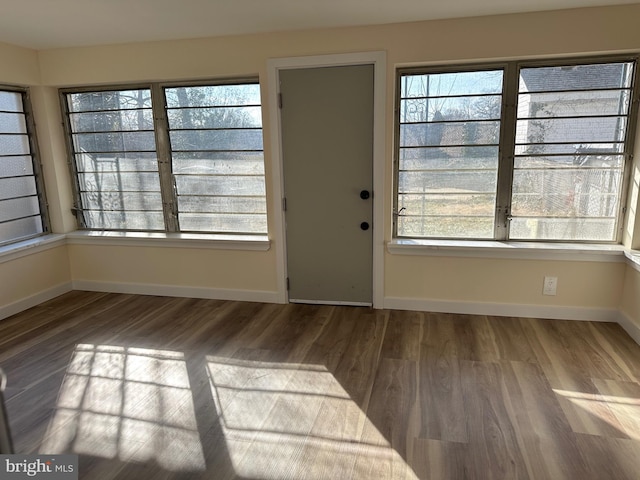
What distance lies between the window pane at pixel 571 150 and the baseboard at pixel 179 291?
2.25 metres

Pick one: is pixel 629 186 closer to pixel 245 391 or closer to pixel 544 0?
pixel 544 0

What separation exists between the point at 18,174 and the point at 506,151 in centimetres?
418

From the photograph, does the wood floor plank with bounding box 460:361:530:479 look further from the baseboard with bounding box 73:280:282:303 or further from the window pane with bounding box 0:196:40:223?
the window pane with bounding box 0:196:40:223

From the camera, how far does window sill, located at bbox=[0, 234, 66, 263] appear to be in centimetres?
360

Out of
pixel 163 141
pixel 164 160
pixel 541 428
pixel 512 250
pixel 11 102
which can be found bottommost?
pixel 541 428

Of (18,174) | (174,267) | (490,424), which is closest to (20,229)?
(18,174)

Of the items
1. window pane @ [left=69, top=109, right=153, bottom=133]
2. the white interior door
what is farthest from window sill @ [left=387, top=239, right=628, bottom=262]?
window pane @ [left=69, top=109, right=153, bottom=133]

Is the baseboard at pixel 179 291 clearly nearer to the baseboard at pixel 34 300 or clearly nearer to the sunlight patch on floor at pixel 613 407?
the baseboard at pixel 34 300

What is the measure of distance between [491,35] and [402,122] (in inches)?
33.4

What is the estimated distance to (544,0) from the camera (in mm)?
2738

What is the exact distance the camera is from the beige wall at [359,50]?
300 cm

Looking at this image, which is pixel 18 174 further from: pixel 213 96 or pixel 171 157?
pixel 213 96

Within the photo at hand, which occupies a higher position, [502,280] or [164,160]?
[164,160]

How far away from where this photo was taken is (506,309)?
3428mm
